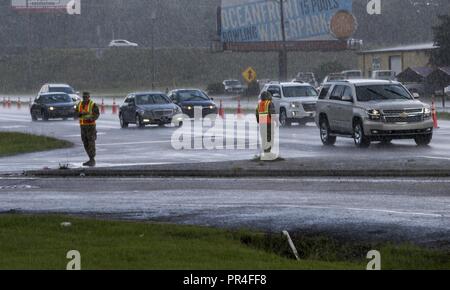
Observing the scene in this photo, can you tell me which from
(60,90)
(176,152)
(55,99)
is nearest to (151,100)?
(55,99)

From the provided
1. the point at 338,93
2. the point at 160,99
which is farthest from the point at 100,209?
the point at 160,99

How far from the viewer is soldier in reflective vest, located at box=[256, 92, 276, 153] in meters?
28.0

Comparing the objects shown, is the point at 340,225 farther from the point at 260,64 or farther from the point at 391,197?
the point at 260,64

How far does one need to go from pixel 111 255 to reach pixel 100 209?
5.74m

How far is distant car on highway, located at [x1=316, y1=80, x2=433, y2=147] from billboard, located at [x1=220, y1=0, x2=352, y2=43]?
53.0 m

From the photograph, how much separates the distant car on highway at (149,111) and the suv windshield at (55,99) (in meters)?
10.6

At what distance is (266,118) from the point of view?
28.4 m

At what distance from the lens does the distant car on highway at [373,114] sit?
3203cm

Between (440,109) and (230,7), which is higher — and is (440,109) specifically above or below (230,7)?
below

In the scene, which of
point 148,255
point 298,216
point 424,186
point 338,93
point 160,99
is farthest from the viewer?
point 160,99

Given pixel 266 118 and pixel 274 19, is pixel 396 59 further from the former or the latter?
pixel 266 118

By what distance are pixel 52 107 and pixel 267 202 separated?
134 feet

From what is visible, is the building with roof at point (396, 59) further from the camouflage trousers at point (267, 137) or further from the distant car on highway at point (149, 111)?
the camouflage trousers at point (267, 137)

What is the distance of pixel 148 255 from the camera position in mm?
12344
